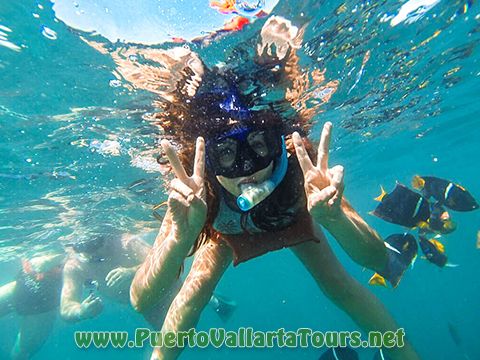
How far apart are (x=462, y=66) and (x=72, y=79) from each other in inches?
557

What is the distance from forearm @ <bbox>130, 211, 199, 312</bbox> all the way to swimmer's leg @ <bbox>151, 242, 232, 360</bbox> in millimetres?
770

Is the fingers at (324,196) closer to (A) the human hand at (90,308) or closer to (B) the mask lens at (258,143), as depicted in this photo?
(B) the mask lens at (258,143)

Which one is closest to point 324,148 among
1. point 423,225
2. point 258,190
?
point 258,190

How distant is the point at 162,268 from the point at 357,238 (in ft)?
9.72

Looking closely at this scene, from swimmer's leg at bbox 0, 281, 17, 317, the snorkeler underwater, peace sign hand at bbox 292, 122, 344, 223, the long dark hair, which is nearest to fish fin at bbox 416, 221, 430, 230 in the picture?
the snorkeler underwater

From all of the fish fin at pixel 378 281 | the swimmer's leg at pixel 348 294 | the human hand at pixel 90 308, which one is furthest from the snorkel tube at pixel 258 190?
the human hand at pixel 90 308

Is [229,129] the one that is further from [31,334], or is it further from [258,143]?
[31,334]

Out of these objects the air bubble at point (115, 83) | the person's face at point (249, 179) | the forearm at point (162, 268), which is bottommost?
the forearm at point (162, 268)

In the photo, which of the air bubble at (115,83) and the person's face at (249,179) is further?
the air bubble at (115,83)

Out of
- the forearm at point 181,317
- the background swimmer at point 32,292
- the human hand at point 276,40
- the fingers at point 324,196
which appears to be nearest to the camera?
the fingers at point 324,196

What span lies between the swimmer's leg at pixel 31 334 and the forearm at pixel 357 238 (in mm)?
20526

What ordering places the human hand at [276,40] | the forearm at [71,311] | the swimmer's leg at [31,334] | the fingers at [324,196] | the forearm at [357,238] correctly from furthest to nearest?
1. the swimmer's leg at [31,334]
2. the forearm at [71,311]
3. the human hand at [276,40]
4. the forearm at [357,238]
5. the fingers at [324,196]

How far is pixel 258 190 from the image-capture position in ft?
13.8

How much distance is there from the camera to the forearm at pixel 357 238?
4.61 m
